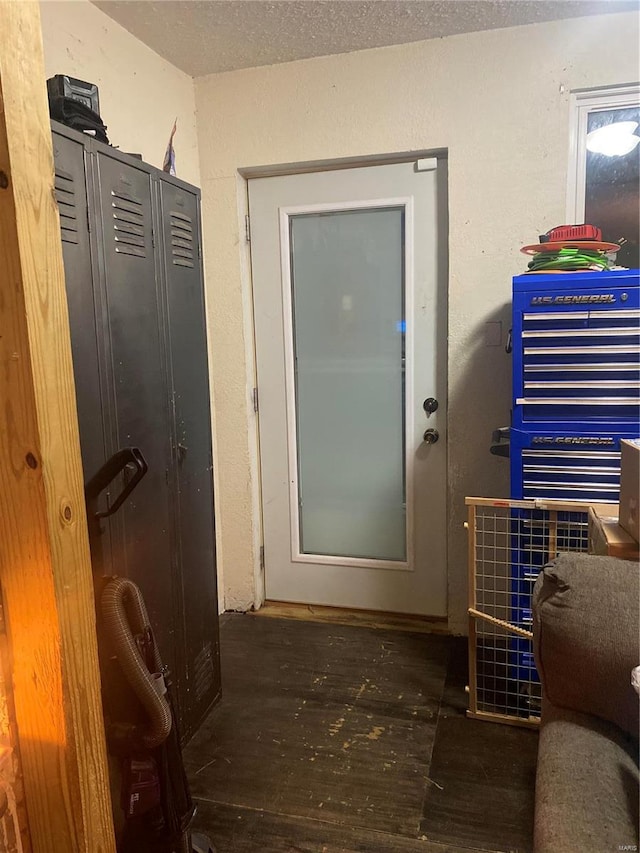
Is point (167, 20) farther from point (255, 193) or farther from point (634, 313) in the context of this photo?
point (634, 313)

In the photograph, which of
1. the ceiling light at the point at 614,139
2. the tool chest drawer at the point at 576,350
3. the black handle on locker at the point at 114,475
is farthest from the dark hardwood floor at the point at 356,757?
the ceiling light at the point at 614,139

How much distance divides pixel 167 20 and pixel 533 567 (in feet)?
8.01

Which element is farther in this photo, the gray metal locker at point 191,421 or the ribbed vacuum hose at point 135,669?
the gray metal locker at point 191,421

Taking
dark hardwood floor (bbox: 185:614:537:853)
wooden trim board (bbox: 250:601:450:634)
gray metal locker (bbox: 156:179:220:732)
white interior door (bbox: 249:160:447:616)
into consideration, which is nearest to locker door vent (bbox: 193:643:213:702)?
gray metal locker (bbox: 156:179:220:732)

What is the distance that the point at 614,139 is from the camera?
2453mm

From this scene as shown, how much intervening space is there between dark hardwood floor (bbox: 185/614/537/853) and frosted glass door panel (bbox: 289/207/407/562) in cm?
58

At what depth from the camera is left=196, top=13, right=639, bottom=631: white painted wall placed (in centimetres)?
243

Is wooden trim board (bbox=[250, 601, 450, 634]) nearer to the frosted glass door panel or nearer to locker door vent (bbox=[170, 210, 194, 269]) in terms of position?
the frosted glass door panel

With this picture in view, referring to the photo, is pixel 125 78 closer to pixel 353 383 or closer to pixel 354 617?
pixel 353 383

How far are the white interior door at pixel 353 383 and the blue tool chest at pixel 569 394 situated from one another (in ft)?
2.14

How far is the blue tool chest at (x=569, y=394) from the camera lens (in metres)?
2.05

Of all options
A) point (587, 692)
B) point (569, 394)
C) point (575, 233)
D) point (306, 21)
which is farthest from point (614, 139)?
point (587, 692)

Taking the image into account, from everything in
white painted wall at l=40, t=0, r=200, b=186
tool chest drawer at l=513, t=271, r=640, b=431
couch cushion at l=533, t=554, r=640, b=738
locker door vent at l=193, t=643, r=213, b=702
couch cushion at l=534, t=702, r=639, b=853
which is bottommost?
locker door vent at l=193, t=643, r=213, b=702

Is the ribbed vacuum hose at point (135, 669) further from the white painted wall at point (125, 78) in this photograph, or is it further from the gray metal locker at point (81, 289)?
the white painted wall at point (125, 78)
